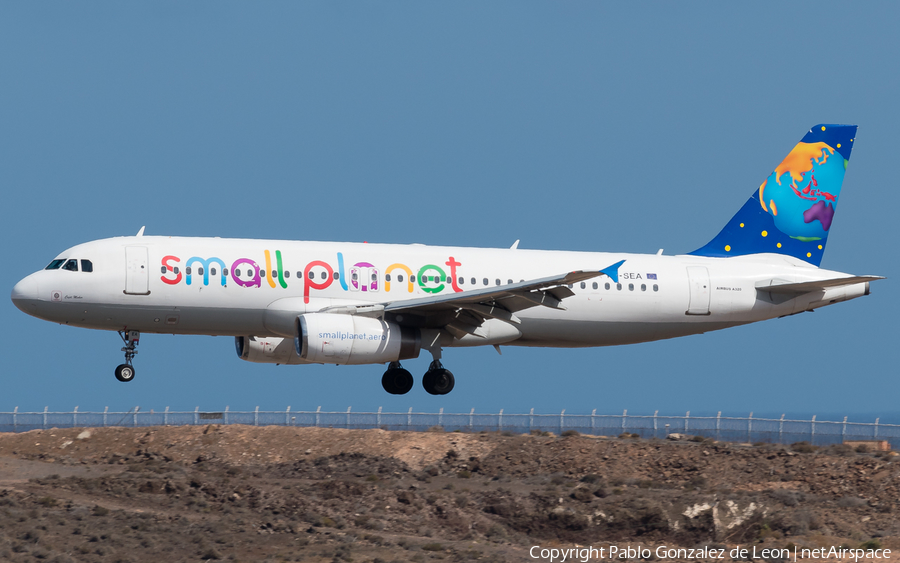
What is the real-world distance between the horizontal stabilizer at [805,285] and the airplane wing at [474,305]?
288 inches

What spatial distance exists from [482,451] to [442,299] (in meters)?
11.6

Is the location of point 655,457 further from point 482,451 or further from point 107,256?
point 107,256

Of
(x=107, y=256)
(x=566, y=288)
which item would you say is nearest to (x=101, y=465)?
(x=107, y=256)

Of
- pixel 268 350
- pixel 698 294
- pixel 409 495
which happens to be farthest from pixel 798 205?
pixel 268 350

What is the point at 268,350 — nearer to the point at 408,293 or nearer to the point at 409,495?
the point at 408,293

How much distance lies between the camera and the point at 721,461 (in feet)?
130

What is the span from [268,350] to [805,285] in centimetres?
1779

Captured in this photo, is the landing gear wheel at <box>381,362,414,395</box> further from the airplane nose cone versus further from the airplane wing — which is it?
the airplane nose cone

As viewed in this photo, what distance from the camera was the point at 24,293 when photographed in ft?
103

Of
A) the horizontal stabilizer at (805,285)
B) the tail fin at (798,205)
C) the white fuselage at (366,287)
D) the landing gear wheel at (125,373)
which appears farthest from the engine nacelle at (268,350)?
the horizontal stabilizer at (805,285)

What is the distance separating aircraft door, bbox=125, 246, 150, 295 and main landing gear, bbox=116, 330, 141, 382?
5.88ft

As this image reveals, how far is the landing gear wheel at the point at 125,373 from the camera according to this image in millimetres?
32625

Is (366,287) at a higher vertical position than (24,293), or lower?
higher

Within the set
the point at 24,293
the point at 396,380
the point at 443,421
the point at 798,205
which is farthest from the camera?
the point at 443,421
